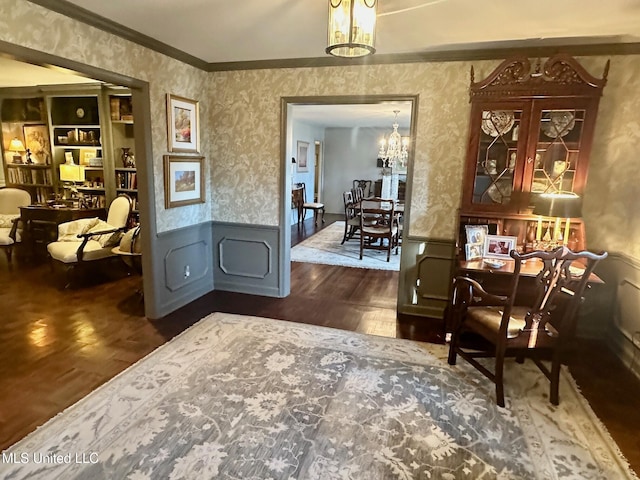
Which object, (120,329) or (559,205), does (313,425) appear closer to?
(120,329)

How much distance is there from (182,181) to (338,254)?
305cm

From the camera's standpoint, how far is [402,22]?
271 cm

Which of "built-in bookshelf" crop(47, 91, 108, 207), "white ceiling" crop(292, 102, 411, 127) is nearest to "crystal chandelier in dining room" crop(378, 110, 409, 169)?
"white ceiling" crop(292, 102, 411, 127)

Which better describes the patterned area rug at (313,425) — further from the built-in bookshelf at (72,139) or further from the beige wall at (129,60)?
the built-in bookshelf at (72,139)

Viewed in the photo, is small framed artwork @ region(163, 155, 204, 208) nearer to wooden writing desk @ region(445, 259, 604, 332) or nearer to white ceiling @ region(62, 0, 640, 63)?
white ceiling @ region(62, 0, 640, 63)

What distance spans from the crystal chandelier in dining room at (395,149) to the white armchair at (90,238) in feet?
13.8

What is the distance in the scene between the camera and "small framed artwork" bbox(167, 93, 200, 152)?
3.61 meters

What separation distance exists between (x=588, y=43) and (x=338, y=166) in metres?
7.81

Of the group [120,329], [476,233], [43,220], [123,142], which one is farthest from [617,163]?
[43,220]

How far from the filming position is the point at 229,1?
246 centimetres

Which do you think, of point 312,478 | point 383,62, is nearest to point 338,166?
point 383,62

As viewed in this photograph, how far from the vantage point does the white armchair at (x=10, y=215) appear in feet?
18.4

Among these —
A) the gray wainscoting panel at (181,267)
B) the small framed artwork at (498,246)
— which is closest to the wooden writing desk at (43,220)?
the gray wainscoting panel at (181,267)

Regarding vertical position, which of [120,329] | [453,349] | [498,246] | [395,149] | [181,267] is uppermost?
[395,149]
